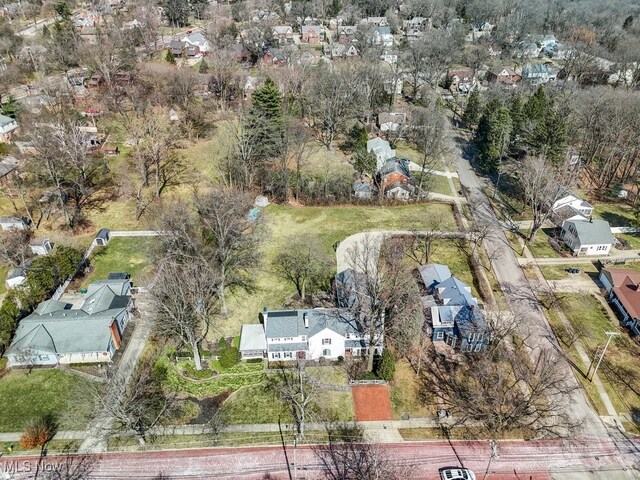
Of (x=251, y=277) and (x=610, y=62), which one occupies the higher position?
(x=610, y=62)

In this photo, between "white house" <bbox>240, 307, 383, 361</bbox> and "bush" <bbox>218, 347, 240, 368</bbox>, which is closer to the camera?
"bush" <bbox>218, 347, 240, 368</bbox>

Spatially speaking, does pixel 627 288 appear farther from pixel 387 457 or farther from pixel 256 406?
pixel 256 406

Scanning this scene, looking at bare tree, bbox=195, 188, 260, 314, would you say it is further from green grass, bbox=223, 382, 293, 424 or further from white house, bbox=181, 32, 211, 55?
white house, bbox=181, 32, 211, 55

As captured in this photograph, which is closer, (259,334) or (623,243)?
(259,334)

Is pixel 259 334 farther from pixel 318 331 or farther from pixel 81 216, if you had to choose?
pixel 81 216

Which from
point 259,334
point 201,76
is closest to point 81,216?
point 259,334

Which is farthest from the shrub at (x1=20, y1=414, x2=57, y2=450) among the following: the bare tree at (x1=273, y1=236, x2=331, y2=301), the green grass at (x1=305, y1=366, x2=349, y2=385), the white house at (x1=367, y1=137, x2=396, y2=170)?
the white house at (x1=367, y1=137, x2=396, y2=170)
